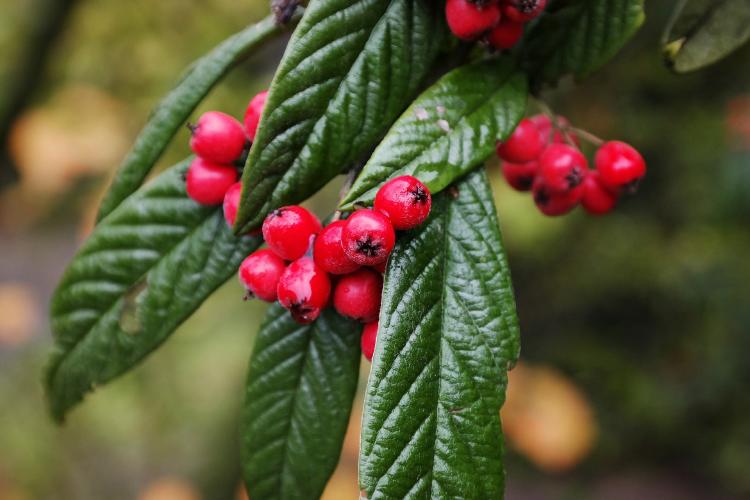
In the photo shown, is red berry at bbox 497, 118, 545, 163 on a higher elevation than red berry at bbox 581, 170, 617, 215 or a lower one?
higher

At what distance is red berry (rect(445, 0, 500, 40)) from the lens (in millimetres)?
1080

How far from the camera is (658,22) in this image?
2.75 metres

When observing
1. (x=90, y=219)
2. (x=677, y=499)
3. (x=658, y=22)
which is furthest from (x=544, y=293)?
(x=90, y=219)

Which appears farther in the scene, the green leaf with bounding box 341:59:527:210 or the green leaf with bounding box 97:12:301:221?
the green leaf with bounding box 97:12:301:221

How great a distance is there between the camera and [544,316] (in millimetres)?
6230

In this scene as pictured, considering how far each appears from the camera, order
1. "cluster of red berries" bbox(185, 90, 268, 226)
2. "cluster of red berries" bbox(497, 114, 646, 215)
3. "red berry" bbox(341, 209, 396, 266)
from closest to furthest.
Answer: "red berry" bbox(341, 209, 396, 266) < "cluster of red berries" bbox(185, 90, 268, 226) < "cluster of red berries" bbox(497, 114, 646, 215)

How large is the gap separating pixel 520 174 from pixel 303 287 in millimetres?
609

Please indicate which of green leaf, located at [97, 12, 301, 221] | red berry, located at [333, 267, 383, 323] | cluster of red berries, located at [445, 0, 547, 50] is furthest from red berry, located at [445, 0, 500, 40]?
red berry, located at [333, 267, 383, 323]

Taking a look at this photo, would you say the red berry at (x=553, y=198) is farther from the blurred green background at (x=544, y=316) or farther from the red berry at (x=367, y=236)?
the blurred green background at (x=544, y=316)

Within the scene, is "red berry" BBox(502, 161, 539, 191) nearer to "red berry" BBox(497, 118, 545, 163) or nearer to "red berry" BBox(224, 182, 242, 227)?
"red berry" BBox(497, 118, 545, 163)

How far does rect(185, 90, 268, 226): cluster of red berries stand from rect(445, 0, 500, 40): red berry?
1.12 ft

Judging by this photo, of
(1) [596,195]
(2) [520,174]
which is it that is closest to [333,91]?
(2) [520,174]

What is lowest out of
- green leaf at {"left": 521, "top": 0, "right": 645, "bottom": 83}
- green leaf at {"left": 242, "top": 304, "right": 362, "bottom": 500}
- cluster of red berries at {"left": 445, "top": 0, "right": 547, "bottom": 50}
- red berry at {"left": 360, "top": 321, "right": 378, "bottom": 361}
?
green leaf at {"left": 242, "top": 304, "right": 362, "bottom": 500}

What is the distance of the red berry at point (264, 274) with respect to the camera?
114 cm
